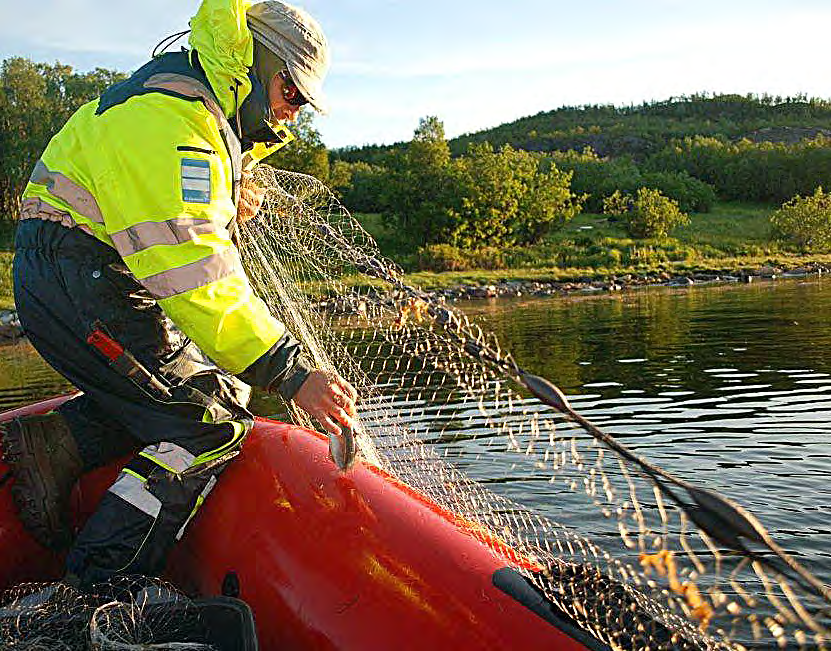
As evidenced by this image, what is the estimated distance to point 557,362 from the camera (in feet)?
41.3

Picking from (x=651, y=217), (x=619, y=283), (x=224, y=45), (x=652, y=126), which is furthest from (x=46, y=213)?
(x=652, y=126)

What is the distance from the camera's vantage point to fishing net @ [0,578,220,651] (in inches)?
95.8

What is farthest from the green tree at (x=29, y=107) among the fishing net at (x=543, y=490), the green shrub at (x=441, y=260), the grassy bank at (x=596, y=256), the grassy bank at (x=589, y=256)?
the fishing net at (x=543, y=490)

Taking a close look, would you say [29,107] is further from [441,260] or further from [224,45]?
[224,45]

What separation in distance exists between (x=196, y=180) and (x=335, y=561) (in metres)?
1.17

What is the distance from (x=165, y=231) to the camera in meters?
2.48

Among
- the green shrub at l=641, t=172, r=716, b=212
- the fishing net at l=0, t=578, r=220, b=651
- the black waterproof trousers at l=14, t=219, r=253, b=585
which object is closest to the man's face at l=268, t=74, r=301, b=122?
the black waterproof trousers at l=14, t=219, r=253, b=585

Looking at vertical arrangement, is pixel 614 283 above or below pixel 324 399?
below

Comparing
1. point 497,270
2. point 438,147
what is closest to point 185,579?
point 497,270

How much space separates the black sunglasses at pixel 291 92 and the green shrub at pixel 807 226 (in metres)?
41.8

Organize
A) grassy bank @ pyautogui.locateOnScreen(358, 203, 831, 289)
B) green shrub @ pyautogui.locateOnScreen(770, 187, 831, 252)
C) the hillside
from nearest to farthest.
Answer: grassy bank @ pyautogui.locateOnScreen(358, 203, 831, 289) < green shrub @ pyautogui.locateOnScreen(770, 187, 831, 252) < the hillside

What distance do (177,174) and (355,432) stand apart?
40.2 inches

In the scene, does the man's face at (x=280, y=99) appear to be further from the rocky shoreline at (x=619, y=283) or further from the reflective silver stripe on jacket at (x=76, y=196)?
the rocky shoreline at (x=619, y=283)

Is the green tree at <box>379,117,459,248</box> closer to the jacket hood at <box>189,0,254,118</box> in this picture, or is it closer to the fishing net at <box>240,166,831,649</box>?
the fishing net at <box>240,166,831,649</box>
